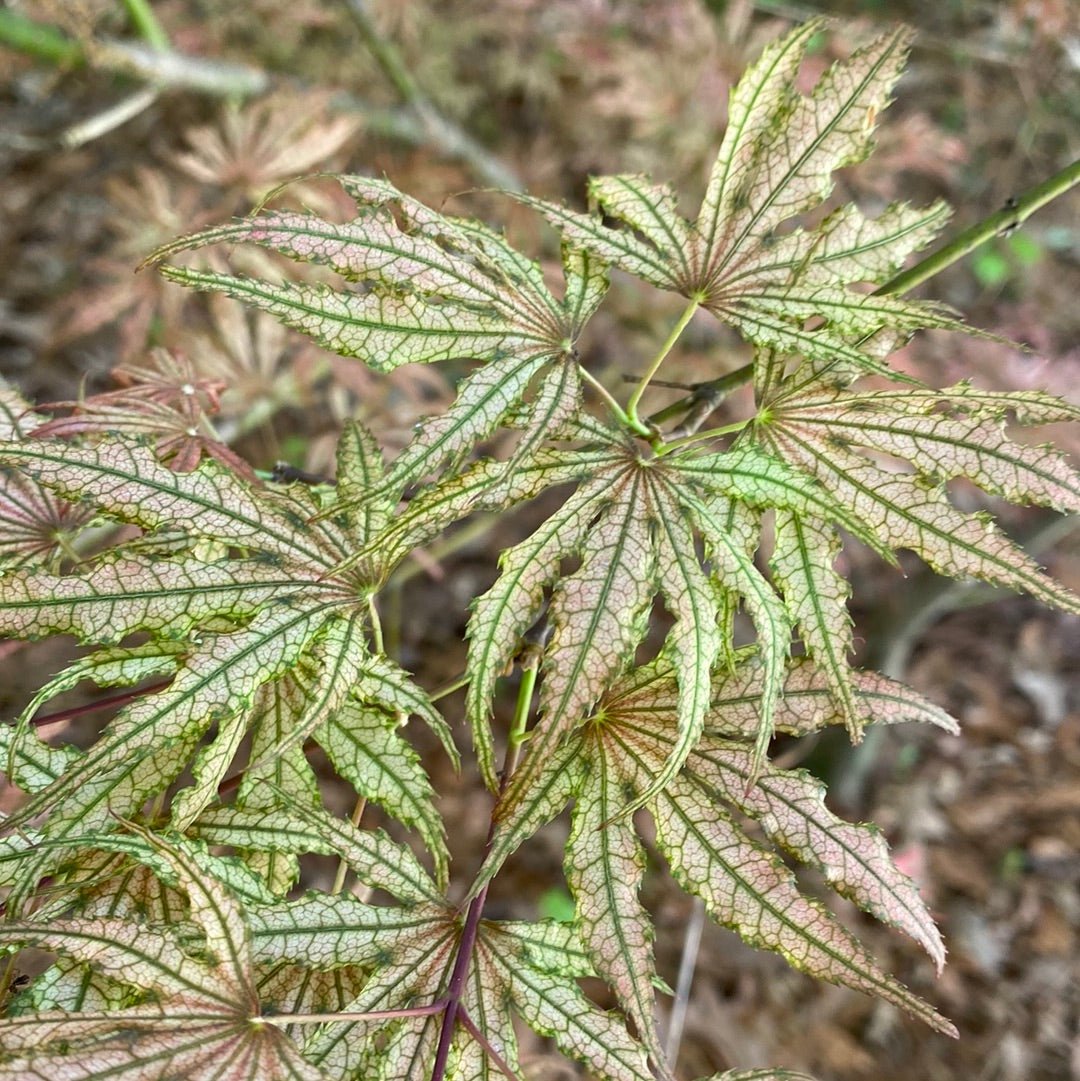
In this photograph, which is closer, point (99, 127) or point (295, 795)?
point (295, 795)

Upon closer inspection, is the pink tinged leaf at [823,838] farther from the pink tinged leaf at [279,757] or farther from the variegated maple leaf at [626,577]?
the pink tinged leaf at [279,757]

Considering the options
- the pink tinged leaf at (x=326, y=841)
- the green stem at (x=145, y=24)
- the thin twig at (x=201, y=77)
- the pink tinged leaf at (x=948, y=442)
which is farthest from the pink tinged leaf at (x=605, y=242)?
the green stem at (x=145, y=24)

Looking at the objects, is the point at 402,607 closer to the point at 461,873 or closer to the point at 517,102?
the point at 461,873

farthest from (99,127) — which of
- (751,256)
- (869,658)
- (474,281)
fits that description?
(869,658)

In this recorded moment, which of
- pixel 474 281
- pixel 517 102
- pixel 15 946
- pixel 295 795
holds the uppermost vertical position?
pixel 517 102

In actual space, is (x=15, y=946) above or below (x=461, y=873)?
below

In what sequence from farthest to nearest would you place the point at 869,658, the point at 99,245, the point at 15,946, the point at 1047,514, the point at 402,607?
the point at 99,245 < the point at 402,607 < the point at 869,658 < the point at 1047,514 < the point at 15,946

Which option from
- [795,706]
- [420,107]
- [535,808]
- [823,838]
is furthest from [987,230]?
[420,107]

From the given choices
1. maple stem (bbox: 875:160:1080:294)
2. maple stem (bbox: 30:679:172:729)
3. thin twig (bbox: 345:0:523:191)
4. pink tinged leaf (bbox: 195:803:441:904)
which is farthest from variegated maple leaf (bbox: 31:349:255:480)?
thin twig (bbox: 345:0:523:191)

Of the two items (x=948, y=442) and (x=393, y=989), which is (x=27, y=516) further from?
(x=948, y=442)
